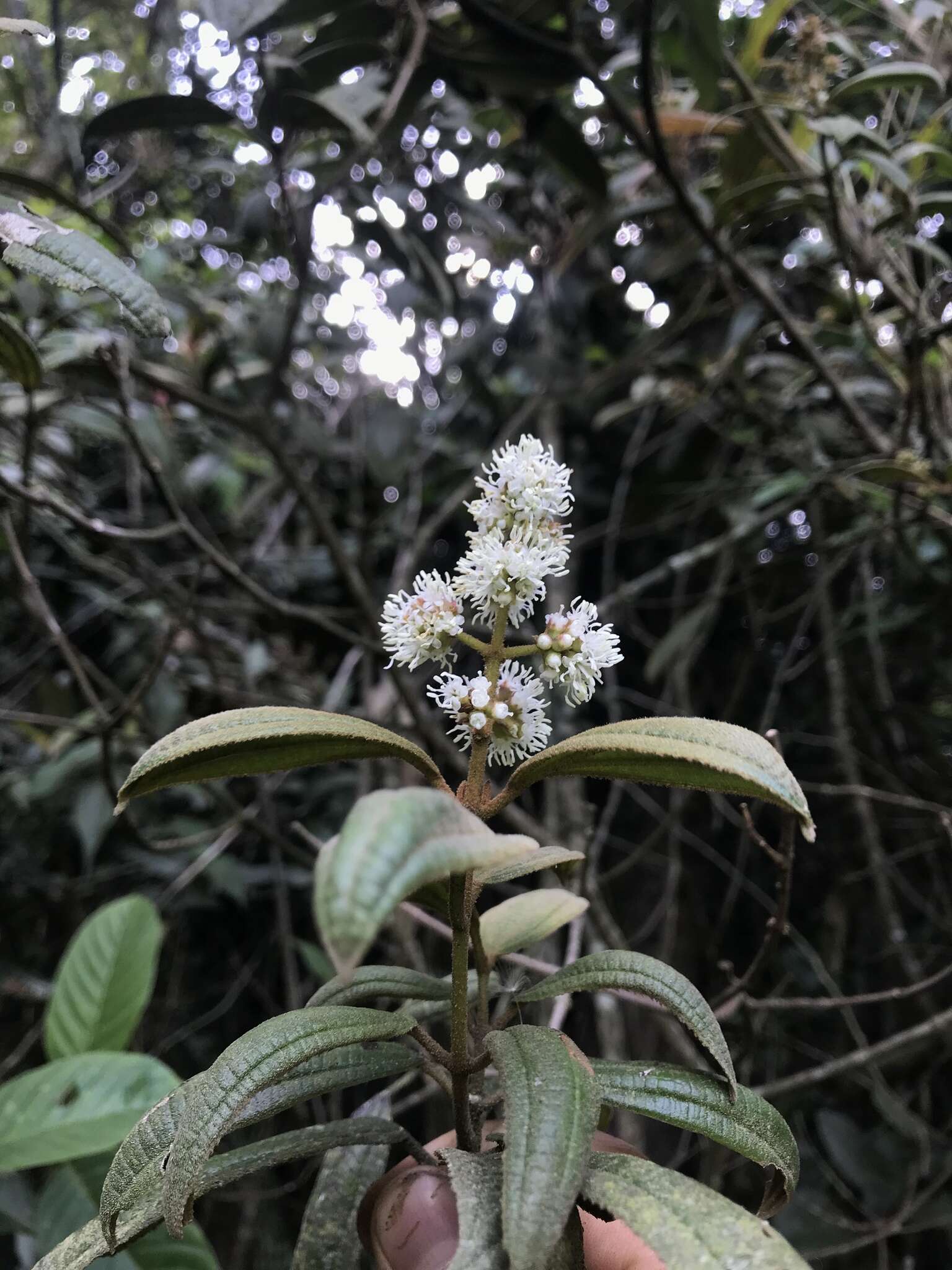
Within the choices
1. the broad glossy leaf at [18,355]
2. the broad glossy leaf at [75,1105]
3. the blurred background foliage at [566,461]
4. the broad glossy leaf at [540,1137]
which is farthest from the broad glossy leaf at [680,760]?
the broad glossy leaf at [75,1105]

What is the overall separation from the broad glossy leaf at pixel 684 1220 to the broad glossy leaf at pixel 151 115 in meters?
1.26

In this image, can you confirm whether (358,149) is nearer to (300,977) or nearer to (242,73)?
(242,73)

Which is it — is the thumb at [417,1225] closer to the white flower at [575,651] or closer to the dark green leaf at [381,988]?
the dark green leaf at [381,988]

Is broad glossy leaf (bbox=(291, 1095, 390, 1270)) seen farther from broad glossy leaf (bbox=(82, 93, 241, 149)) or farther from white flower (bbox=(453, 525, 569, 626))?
broad glossy leaf (bbox=(82, 93, 241, 149))

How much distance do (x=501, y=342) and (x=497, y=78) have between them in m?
0.91

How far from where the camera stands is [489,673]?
50 cm

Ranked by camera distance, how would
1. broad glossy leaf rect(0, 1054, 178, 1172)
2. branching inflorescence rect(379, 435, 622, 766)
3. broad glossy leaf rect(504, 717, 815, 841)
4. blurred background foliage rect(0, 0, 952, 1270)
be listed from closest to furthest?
broad glossy leaf rect(504, 717, 815, 841) < branching inflorescence rect(379, 435, 622, 766) < broad glossy leaf rect(0, 1054, 178, 1172) < blurred background foliage rect(0, 0, 952, 1270)

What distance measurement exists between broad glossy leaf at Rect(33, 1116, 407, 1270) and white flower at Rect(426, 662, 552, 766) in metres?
0.26

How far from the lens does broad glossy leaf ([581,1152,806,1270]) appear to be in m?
0.35

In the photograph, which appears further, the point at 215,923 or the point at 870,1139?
the point at 215,923

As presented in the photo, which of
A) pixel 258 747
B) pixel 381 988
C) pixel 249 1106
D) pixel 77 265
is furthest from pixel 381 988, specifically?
pixel 77 265

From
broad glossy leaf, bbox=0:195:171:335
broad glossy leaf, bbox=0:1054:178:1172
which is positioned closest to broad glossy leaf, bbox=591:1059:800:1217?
broad glossy leaf, bbox=0:195:171:335

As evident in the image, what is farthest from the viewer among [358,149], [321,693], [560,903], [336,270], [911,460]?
[336,270]

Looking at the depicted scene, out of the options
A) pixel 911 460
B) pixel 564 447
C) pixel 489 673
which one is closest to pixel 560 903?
pixel 489 673
